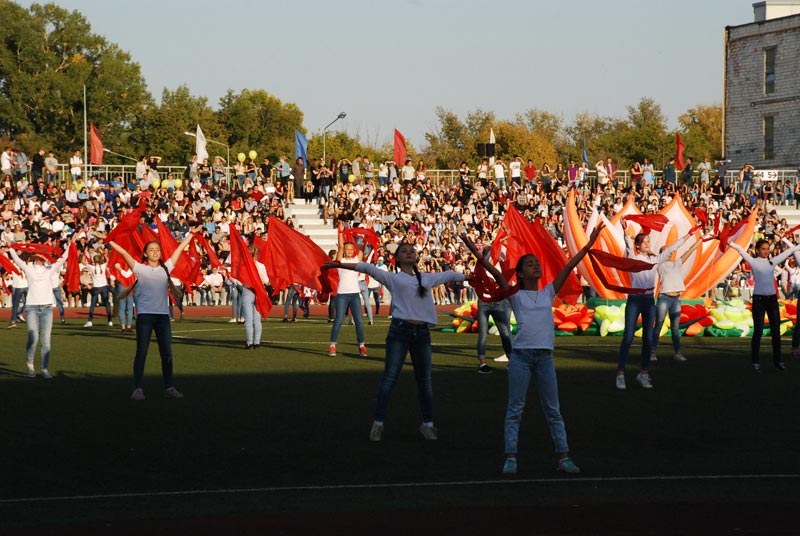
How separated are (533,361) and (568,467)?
0.86 metres

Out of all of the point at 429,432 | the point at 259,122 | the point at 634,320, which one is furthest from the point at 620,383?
the point at 259,122

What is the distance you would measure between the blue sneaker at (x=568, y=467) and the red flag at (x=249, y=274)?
11738mm

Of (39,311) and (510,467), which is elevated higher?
(39,311)

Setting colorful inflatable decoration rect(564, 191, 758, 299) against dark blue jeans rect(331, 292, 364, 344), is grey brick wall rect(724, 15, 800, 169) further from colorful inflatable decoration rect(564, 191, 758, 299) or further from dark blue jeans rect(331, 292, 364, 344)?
dark blue jeans rect(331, 292, 364, 344)

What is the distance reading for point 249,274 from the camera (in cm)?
2064

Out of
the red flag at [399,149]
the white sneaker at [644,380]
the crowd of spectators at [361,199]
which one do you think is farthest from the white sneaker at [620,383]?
the red flag at [399,149]

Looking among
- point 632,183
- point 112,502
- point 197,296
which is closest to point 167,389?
point 112,502

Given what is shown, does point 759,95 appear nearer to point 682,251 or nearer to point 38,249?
point 682,251

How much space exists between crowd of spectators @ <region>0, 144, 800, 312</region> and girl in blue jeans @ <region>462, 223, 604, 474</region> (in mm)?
25048

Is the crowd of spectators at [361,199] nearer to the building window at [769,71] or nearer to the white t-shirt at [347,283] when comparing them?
the building window at [769,71]

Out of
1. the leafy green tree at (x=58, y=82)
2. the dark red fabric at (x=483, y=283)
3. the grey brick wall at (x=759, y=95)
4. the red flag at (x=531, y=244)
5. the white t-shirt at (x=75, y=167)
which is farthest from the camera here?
the leafy green tree at (x=58, y=82)

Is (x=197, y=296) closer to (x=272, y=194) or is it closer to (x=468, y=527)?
(x=272, y=194)

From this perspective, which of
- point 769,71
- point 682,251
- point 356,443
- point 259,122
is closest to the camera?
point 356,443

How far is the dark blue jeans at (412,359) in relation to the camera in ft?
35.4
